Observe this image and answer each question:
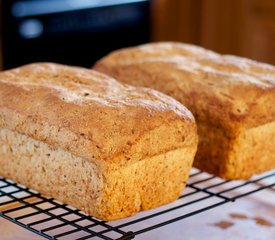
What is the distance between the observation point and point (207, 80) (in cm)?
164

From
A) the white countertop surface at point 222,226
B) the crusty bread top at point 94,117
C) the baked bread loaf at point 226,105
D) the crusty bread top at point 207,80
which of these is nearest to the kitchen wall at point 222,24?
the crusty bread top at point 207,80

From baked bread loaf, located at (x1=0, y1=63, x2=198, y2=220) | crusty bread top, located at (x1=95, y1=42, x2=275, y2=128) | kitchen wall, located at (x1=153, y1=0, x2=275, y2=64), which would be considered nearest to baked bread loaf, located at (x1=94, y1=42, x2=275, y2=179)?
crusty bread top, located at (x1=95, y1=42, x2=275, y2=128)

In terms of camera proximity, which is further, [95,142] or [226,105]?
[226,105]

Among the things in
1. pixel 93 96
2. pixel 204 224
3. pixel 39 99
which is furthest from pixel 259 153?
pixel 39 99

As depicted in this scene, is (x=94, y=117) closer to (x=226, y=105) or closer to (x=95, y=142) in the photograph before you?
(x=95, y=142)

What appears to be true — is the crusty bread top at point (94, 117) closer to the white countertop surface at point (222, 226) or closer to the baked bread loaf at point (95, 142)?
the baked bread loaf at point (95, 142)

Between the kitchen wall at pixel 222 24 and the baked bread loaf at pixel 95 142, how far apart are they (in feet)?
7.05

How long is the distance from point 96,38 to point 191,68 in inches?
74.7

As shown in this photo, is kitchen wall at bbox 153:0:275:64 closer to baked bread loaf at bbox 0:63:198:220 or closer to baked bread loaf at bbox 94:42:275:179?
baked bread loaf at bbox 94:42:275:179

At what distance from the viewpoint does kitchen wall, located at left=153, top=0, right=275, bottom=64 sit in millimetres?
3578

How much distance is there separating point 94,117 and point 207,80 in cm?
39

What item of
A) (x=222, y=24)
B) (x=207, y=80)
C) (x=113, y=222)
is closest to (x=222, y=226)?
(x=113, y=222)

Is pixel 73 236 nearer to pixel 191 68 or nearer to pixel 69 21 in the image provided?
pixel 191 68

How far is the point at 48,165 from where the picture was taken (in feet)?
4.78
